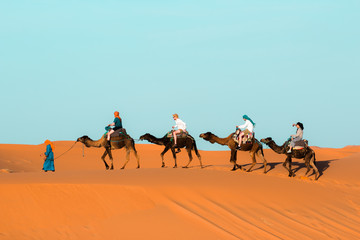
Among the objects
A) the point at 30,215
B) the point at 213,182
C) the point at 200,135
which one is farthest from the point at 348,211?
the point at 30,215

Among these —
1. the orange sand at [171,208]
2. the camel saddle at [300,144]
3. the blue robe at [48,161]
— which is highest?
the camel saddle at [300,144]

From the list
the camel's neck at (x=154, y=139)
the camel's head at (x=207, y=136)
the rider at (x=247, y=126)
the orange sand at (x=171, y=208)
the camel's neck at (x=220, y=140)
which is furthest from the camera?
the camel's head at (x=207, y=136)

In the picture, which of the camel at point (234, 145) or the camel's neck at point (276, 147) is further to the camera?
the camel's neck at point (276, 147)

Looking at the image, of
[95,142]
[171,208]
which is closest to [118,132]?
[95,142]

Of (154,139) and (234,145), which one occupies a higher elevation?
(154,139)

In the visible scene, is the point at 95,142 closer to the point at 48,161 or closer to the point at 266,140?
the point at 48,161

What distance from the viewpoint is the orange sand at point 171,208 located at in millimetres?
13484

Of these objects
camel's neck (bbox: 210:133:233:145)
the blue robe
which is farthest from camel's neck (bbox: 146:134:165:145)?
the blue robe

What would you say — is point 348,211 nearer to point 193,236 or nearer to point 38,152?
point 193,236

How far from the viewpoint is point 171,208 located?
49.0 feet

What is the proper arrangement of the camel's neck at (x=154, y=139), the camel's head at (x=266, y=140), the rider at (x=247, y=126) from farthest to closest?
the camel's head at (x=266, y=140) < the camel's neck at (x=154, y=139) < the rider at (x=247, y=126)

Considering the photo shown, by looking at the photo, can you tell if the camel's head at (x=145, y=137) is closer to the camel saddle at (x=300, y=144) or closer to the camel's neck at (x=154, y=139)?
the camel's neck at (x=154, y=139)

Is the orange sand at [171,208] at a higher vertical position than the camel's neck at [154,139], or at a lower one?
lower

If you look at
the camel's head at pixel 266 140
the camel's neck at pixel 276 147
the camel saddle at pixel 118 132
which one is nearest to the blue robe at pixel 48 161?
the camel saddle at pixel 118 132
